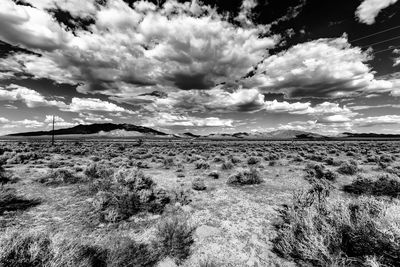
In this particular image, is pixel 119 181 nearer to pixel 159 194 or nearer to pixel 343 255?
pixel 159 194

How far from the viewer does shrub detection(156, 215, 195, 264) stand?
448cm

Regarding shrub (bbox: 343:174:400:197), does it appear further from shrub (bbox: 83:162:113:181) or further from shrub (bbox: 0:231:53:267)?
shrub (bbox: 83:162:113:181)

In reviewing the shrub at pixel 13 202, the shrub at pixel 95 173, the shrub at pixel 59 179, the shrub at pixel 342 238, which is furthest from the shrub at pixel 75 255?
the shrub at pixel 59 179

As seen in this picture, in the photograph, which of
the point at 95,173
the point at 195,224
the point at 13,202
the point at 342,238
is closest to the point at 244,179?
the point at 195,224

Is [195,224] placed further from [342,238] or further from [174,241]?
→ [342,238]

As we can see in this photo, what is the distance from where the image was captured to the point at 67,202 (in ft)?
25.0

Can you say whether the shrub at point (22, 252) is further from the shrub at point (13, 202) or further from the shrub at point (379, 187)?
the shrub at point (379, 187)

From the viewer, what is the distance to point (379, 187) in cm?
841

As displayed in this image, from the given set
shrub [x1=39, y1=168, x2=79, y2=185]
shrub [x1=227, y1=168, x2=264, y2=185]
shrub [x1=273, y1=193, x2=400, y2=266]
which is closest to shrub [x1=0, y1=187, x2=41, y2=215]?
shrub [x1=39, y1=168, x2=79, y2=185]

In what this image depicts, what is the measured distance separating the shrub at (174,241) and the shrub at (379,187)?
793 cm

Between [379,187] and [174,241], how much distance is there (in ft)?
29.0

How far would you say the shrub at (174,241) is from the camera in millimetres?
4477

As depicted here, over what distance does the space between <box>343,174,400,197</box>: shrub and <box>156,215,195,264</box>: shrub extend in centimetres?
793

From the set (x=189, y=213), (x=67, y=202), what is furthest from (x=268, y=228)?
(x=67, y=202)
